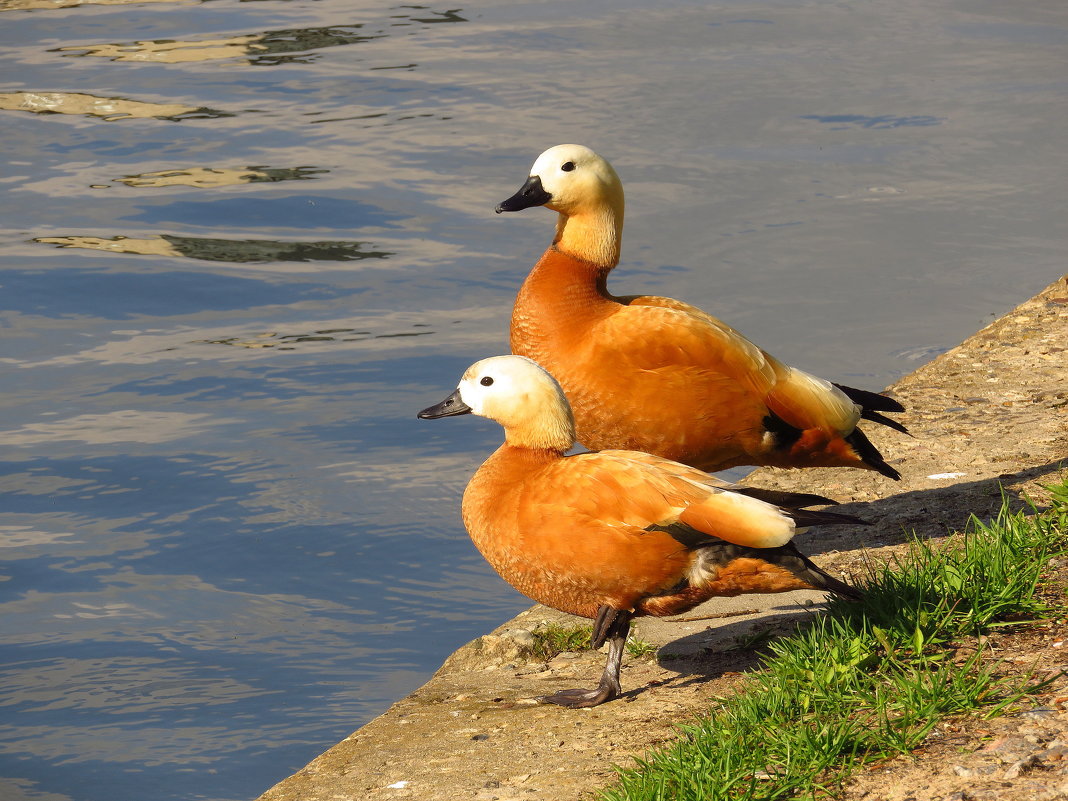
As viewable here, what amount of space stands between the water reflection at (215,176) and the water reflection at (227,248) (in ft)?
4.45

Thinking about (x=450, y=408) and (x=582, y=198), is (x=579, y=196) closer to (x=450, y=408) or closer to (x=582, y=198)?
(x=582, y=198)

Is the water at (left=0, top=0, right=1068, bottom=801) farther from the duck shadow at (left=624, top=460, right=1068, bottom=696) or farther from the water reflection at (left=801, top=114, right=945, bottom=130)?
the duck shadow at (left=624, top=460, right=1068, bottom=696)

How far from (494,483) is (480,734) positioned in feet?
3.06

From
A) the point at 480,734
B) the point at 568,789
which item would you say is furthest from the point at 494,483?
the point at 568,789

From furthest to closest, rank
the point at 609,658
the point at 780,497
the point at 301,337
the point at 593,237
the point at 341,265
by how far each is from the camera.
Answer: the point at 341,265 < the point at 301,337 < the point at 593,237 < the point at 609,658 < the point at 780,497

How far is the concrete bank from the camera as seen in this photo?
4562 mm

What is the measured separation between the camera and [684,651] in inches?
212

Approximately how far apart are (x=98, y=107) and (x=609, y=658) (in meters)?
12.2

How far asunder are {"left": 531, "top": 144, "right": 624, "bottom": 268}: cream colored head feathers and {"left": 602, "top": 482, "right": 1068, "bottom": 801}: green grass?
234 centimetres

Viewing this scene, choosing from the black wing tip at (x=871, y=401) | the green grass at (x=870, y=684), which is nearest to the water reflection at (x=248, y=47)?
the black wing tip at (x=871, y=401)

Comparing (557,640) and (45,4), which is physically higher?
(45,4)

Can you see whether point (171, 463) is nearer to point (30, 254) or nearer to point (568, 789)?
point (30, 254)

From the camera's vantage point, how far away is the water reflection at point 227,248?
11750 mm

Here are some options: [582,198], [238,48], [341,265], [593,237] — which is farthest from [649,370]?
[238,48]
